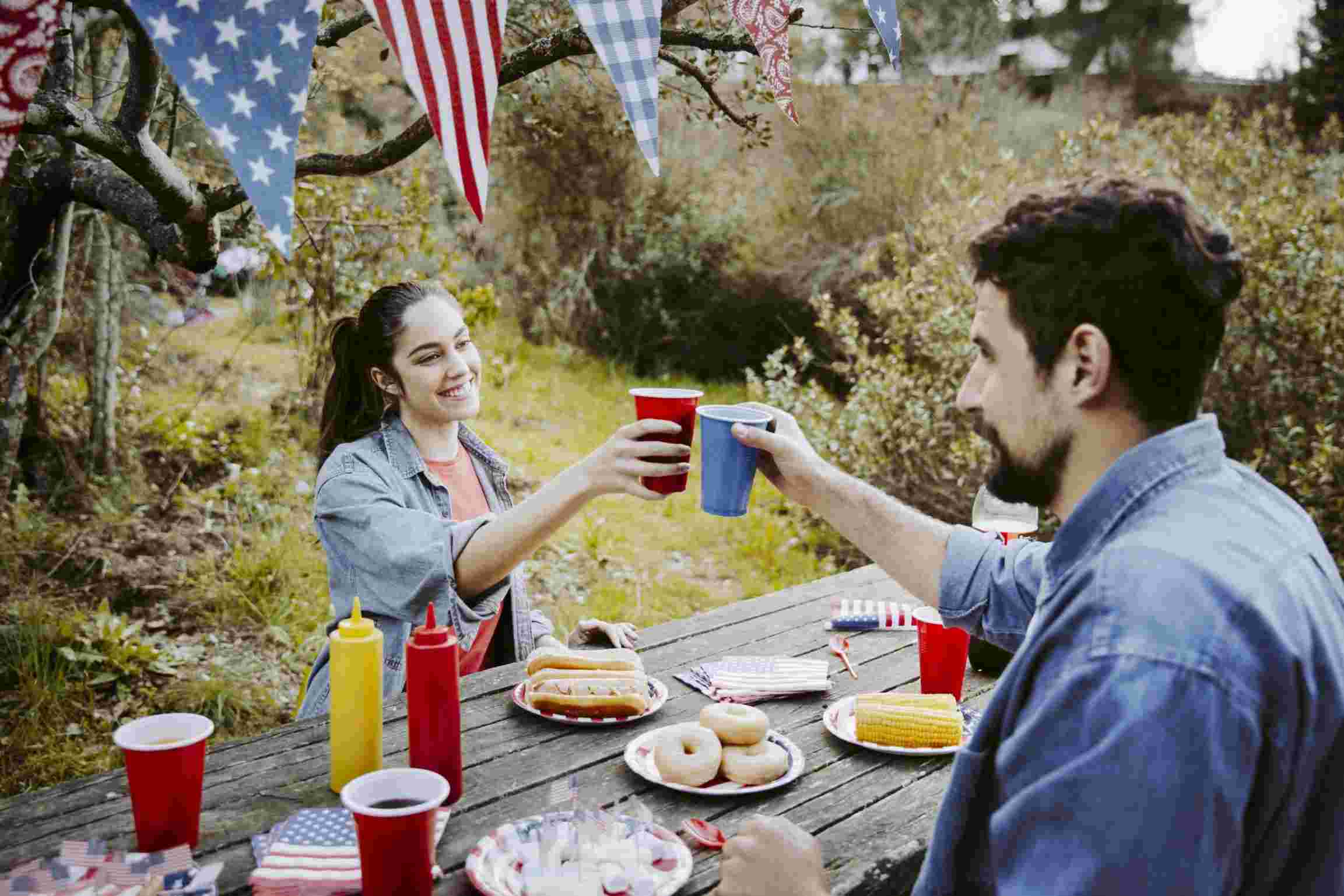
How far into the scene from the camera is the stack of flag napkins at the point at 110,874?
1.52 metres

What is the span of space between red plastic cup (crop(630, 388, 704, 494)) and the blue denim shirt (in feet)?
2.91

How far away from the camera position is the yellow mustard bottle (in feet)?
5.84

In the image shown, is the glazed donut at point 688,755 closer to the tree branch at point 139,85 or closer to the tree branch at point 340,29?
the tree branch at point 139,85

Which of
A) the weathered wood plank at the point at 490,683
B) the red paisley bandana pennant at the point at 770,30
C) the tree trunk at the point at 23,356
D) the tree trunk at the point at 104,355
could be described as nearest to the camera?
the weathered wood plank at the point at 490,683

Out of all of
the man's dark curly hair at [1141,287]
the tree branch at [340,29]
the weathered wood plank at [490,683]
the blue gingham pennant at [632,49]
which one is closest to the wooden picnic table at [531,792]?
the weathered wood plank at [490,683]

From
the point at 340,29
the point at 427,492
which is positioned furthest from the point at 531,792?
the point at 340,29

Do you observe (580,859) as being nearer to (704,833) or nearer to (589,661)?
(704,833)

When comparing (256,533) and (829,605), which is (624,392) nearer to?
(256,533)

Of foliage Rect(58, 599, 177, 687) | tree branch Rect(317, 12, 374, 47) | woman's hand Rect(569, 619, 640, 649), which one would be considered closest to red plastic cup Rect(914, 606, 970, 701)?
woman's hand Rect(569, 619, 640, 649)

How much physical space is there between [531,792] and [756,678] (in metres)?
0.68

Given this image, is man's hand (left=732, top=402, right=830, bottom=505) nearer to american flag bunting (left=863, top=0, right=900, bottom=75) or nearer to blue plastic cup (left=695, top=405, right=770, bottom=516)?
blue plastic cup (left=695, top=405, right=770, bottom=516)

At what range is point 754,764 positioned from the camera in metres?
1.93

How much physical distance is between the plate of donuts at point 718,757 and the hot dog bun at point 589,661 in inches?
10.5

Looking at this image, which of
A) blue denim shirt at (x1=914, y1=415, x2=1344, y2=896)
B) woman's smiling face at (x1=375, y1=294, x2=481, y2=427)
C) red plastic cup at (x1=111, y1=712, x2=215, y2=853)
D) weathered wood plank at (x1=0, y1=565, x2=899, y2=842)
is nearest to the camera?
blue denim shirt at (x1=914, y1=415, x2=1344, y2=896)
